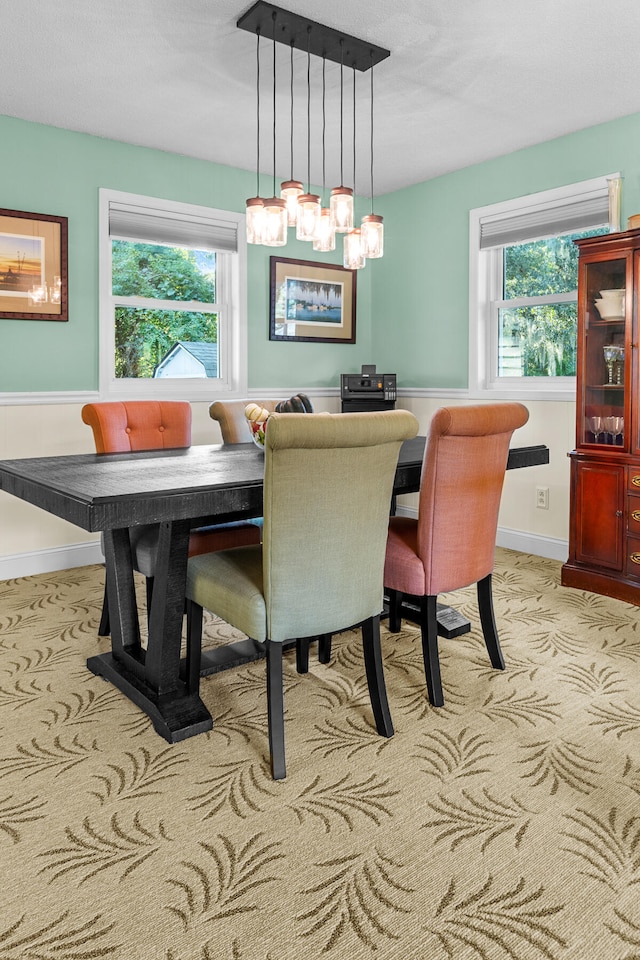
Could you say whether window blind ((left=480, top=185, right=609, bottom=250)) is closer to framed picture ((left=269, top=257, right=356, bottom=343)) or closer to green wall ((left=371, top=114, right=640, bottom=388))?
green wall ((left=371, top=114, right=640, bottom=388))

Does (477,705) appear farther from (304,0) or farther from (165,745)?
(304,0)

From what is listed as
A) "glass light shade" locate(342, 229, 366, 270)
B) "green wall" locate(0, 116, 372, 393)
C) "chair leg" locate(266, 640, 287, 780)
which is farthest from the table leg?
"green wall" locate(0, 116, 372, 393)

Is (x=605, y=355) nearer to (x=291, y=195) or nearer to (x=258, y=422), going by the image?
(x=291, y=195)

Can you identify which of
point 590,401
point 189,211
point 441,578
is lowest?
point 441,578

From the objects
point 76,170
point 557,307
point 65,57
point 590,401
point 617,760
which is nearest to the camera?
point 617,760

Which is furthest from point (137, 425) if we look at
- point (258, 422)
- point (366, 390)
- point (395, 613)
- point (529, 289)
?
point (529, 289)

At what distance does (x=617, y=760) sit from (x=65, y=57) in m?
3.41

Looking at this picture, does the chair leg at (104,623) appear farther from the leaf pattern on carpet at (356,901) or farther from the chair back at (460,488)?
the leaf pattern on carpet at (356,901)

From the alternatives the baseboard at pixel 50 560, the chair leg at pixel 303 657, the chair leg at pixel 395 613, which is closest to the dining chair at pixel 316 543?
the chair leg at pixel 303 657

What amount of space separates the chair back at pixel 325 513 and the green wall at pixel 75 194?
2567mm

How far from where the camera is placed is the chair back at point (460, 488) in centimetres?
218

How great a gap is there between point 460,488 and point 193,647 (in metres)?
1.00

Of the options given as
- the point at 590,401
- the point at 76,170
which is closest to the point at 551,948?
the point at 590,401

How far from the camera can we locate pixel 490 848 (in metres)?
1.58
